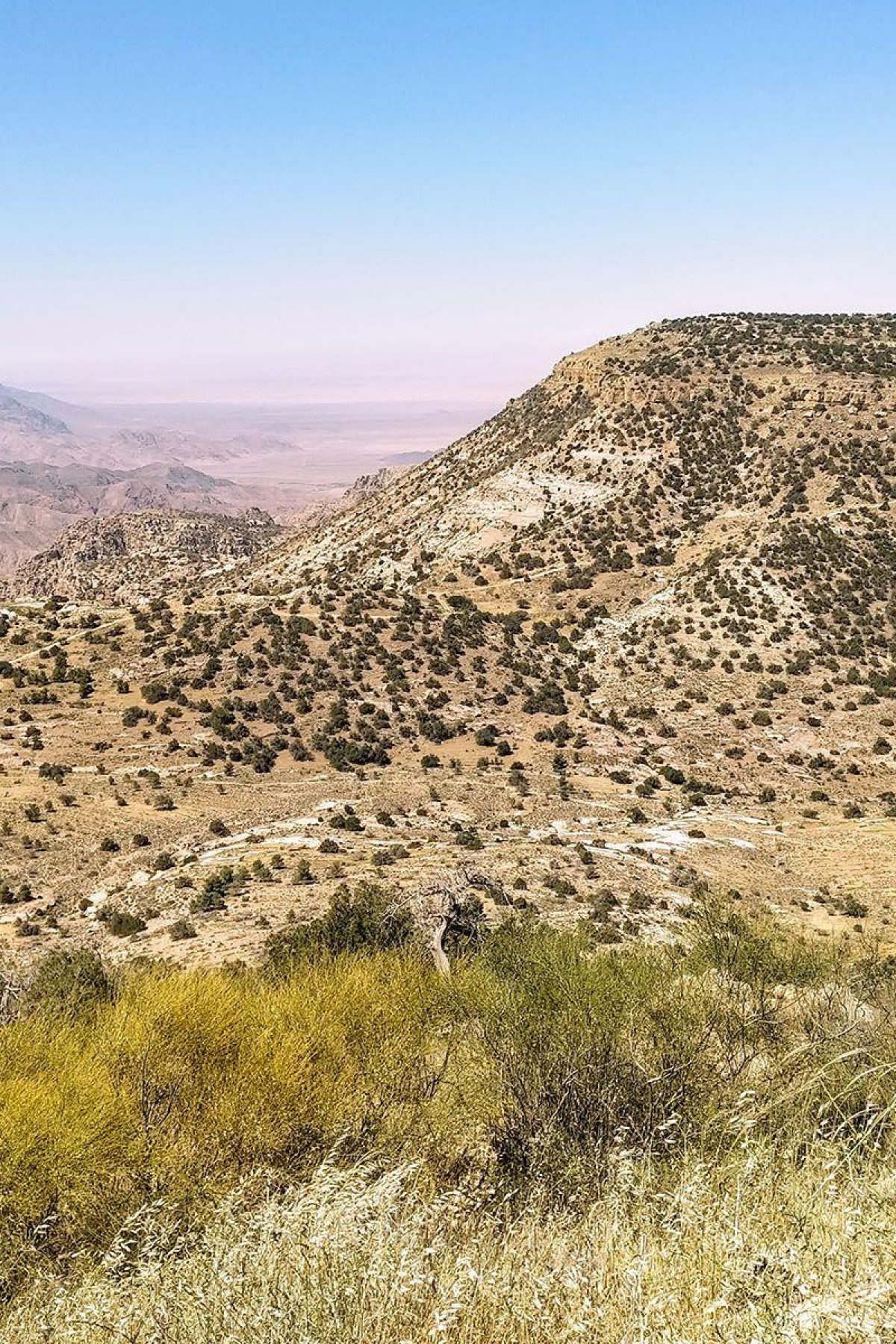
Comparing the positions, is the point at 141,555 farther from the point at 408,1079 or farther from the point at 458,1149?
the point at 458,1149

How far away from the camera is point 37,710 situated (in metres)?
39.3

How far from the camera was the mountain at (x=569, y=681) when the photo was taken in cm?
2673

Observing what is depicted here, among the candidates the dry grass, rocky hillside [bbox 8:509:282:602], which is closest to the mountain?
the dry grass

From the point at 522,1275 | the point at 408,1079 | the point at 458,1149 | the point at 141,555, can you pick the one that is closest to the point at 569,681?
the point at 408,1079

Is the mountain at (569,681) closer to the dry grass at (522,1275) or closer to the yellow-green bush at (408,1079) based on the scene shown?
the yellow-green bush at (408,1079)

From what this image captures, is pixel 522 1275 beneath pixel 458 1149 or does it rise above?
above

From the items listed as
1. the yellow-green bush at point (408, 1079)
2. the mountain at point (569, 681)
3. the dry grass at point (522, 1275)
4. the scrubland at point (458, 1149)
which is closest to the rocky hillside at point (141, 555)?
the mountain at point (569, 681)

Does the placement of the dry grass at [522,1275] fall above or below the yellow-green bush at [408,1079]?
above

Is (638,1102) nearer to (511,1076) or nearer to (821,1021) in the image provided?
(511,1076)

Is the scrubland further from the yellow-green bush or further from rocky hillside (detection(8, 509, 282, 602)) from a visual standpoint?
rocky hillside (detection(8, 509, 282, 602))

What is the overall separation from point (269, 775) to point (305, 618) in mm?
15987

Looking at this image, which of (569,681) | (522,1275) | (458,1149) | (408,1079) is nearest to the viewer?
(522,1275)

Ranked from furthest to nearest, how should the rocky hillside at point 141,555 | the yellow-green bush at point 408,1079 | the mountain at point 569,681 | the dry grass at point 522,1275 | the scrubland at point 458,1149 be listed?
the rocky hillside at point 141,555
the mountain at point 569,681
the yellow-green bush at point 408,1079
the scrubland at point 458,1149
the dry grass at point 522,1275

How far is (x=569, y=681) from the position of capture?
158 feet
